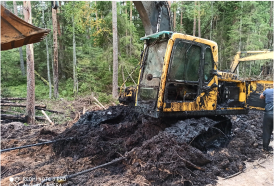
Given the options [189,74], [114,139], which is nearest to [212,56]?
[189,74]

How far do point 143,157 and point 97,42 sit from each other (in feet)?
47.7

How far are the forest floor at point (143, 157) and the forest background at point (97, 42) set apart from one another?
9616mm

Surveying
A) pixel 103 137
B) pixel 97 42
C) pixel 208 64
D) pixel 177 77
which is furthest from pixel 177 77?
pixel 97 42

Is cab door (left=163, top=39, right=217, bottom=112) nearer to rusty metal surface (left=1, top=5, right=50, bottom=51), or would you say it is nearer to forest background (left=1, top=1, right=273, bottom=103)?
rusty metal surface (left=1, top=5, right=50, bottom=51)

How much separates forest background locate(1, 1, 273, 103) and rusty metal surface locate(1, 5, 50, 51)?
40.0 feet

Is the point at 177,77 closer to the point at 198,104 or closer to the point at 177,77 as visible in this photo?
the point at 177,77

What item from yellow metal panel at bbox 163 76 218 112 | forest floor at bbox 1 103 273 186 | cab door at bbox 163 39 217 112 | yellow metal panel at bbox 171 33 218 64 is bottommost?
forest floor at bbox 1 103 273 186

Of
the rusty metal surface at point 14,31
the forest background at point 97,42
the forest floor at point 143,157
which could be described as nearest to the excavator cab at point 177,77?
the forest floor at point 143,157

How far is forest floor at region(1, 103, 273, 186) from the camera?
10.7 feet

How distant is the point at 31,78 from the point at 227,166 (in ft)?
27.5

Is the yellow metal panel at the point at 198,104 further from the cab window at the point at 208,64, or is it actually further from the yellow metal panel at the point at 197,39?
the yellow metal panel at the point at 197,39

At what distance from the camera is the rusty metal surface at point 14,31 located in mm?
1607

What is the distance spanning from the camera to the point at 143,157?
3.43 meters

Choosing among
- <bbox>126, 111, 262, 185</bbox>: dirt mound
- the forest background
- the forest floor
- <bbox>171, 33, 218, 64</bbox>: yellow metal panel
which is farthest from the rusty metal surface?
the forest background
